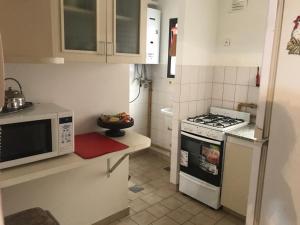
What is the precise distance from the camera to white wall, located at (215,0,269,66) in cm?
255

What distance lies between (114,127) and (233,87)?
1.57 m

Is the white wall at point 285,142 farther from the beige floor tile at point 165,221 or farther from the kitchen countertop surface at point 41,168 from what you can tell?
the beige floor tile at point 165,221

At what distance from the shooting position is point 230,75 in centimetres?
284

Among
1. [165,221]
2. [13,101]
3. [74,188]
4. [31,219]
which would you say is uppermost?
[13,101]

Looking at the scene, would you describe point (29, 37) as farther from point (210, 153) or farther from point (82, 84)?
point (210, 153)

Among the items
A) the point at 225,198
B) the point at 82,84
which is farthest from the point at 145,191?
the point at 82,84

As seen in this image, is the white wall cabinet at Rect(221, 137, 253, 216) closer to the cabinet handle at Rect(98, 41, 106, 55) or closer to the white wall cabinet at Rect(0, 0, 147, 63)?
the white wall cabinet at Rect(0, 0, 147, 63)

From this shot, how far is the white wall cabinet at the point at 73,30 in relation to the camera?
4.30 ft

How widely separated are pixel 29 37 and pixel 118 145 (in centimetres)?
86

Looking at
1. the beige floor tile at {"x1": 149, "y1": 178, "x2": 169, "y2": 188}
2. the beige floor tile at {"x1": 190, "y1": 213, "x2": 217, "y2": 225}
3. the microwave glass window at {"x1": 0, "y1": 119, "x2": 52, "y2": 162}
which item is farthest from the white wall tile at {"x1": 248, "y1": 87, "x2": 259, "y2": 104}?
the microwave glass window at {"x1": 0, "y1": 119, "x2": 52, "y2": 162}

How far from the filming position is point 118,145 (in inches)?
69.1

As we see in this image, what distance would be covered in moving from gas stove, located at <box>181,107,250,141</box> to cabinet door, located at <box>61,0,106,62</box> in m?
1.25

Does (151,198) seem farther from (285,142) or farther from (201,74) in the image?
Result: (285,142)

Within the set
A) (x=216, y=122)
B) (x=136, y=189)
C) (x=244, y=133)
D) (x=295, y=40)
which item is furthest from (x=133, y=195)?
(x=295, y=40)
